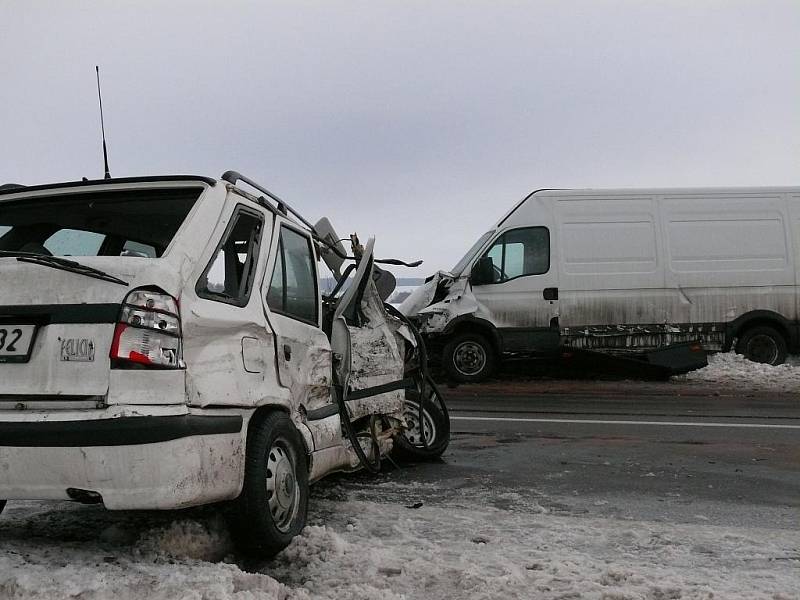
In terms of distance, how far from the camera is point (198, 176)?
3.56m

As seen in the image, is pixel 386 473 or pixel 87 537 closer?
pixel 87 537

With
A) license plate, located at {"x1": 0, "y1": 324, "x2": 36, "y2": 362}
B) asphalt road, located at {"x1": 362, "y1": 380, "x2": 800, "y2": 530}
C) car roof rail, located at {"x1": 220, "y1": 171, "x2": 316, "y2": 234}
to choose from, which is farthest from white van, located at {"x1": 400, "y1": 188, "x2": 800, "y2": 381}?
license plate, located at {"x1": 0, "y1": 324, "x2": 36, "y2": 362}

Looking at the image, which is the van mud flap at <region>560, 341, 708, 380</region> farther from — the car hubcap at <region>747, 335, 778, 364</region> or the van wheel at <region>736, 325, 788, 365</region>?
the car hubcap at <region>747, 335, 778, 364</region>

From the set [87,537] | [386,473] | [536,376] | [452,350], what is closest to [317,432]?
[87,537]

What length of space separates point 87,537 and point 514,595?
1.93 meters

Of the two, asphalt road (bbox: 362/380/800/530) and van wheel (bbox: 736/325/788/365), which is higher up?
van wheel (bbox: 736/325/788/365)

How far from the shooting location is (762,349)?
41.0 feet

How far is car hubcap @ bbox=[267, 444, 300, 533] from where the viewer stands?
340 centimetres

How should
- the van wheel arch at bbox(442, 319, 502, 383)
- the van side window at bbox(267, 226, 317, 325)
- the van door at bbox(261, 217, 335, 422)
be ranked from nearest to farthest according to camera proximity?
the van door at bbox(261, 217, 335, 422)
the van side window at bbox(267, 226, 317, 325)
the van wheel arch at bbox(442, 319, 502, 383)

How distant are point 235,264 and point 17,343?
0.99m

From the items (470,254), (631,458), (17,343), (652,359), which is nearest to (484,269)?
(470,254)

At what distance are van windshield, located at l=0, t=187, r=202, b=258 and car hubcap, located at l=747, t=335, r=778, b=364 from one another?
11001 millimetres

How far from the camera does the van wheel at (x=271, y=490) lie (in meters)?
3.23

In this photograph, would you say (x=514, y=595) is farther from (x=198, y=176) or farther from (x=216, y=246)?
(x=198, y=176)
